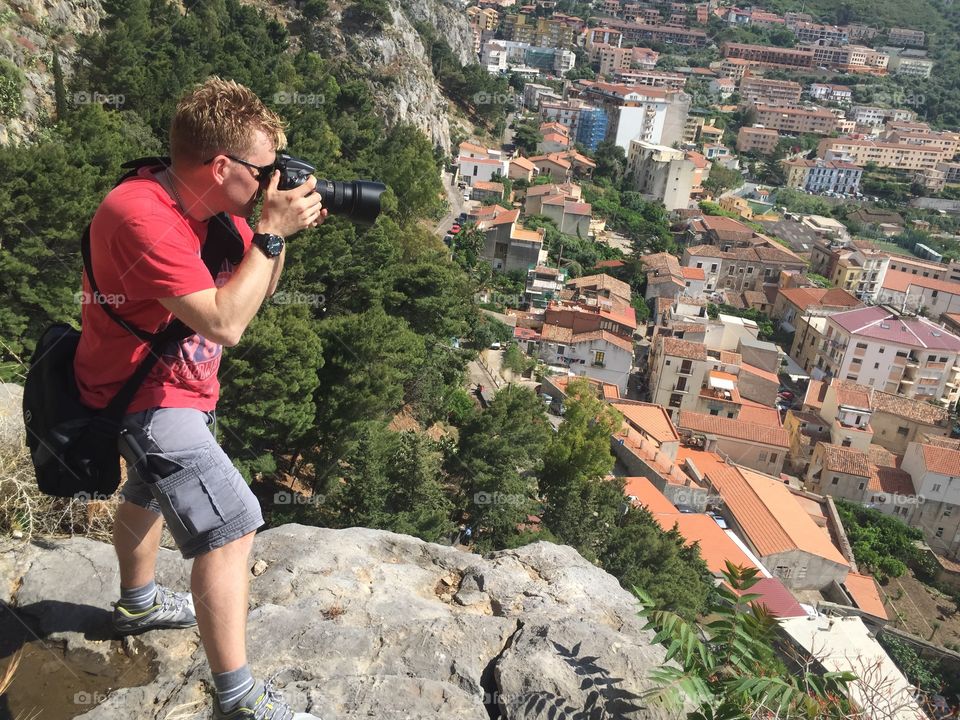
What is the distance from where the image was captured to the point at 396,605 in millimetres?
3453

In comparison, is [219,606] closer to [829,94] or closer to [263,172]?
[263,172]

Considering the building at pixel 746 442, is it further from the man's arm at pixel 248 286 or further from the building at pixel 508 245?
the man's arm at pixel 248 286

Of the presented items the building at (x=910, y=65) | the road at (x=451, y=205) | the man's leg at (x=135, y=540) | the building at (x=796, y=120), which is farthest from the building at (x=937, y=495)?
the building at (x=910, y=65)

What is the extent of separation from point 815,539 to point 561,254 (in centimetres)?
2492

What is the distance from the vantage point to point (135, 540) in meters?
2.76

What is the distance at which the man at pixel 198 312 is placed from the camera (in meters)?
2.07

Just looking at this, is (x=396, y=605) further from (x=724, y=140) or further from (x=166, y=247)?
(x=724, y=140)

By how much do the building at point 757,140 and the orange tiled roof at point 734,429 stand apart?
61700mm

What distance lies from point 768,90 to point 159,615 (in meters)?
104

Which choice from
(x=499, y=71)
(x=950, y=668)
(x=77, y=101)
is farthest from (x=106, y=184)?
(x=499, y=71)
